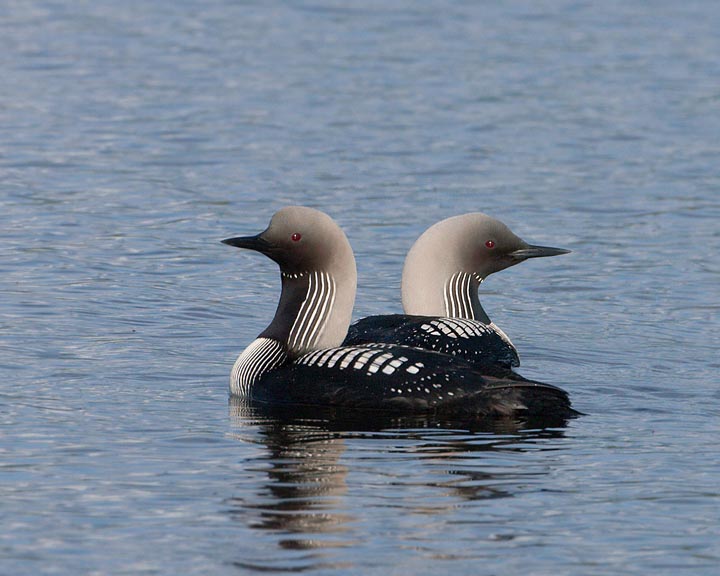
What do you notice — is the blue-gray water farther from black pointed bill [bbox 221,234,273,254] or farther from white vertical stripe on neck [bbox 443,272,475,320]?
black pointed bill [bbox 221,234,273,254]

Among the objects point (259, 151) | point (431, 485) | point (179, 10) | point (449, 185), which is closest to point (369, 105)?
point (259, 151)

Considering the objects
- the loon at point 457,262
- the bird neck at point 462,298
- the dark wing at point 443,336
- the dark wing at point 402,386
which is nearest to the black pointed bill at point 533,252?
the loon at point 457,262

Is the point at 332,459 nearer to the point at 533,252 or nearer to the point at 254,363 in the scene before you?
the point at 254,363

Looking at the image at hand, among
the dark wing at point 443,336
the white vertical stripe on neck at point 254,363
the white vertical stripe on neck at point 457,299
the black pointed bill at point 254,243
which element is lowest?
the white vertical stripe on neck at point 254,363

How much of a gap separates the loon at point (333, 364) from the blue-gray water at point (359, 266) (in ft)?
0.62

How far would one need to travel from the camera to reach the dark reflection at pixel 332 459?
562 cm

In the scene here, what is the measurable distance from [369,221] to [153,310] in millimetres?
2561

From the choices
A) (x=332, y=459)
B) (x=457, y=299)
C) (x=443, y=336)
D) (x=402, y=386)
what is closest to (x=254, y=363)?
(x=402, y=386)

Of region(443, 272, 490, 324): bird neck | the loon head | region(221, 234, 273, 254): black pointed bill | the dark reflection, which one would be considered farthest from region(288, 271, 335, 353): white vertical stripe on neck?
region(443, 272, 490, 324): bird neck

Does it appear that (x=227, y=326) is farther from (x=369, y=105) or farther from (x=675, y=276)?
(x=369, y=105)

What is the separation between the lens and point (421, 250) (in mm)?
8477

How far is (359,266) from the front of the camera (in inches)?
408

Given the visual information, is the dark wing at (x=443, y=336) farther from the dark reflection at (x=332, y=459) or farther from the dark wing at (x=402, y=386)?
the dark reflection at (x=332, y=459)

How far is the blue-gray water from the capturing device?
565 cm
